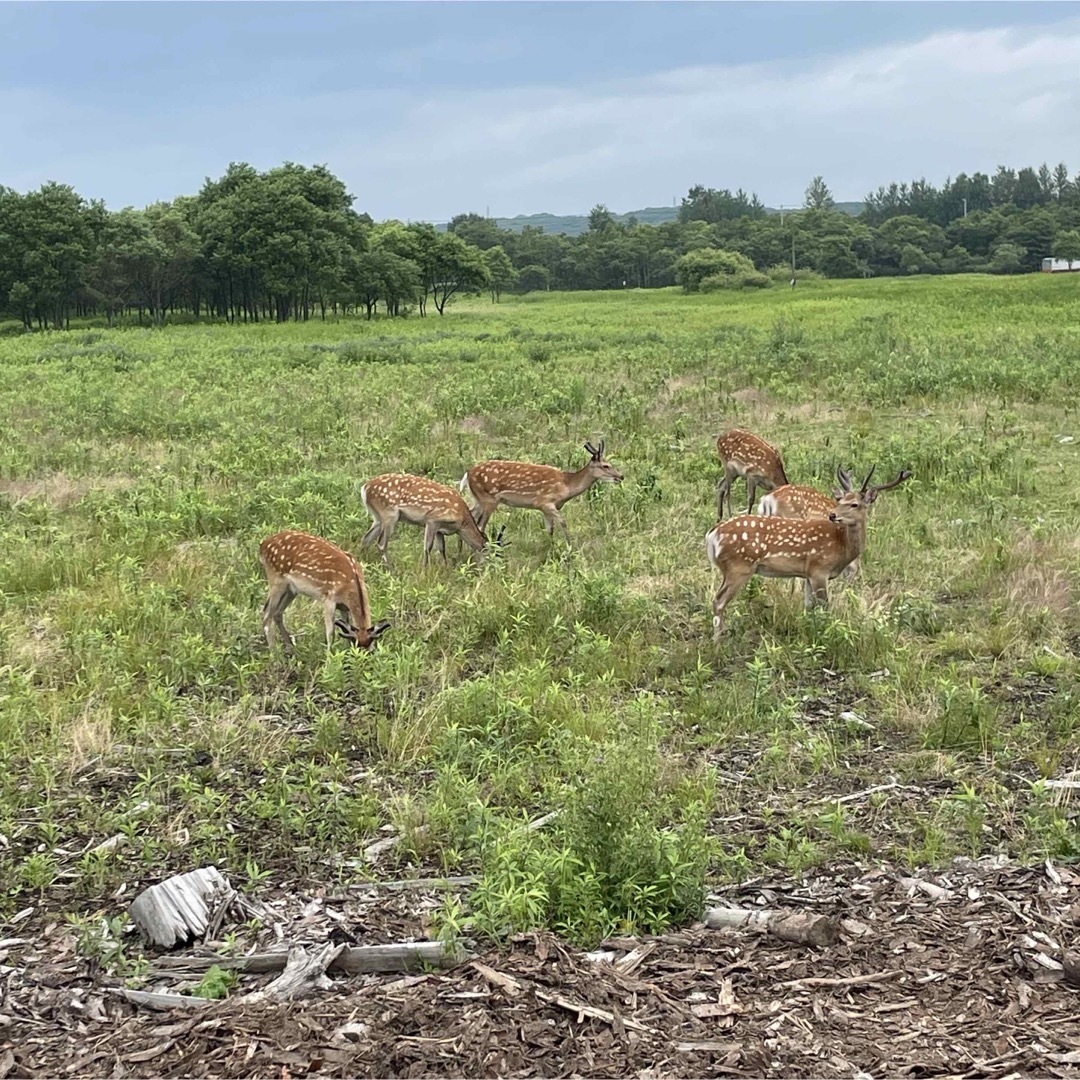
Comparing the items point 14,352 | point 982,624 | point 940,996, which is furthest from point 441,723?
point 14,352

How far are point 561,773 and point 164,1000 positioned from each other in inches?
96.9

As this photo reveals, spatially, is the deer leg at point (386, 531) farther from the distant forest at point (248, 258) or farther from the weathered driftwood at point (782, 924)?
the distant forest at point (248, 258)

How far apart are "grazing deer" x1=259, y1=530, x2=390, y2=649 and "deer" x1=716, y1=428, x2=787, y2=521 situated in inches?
204

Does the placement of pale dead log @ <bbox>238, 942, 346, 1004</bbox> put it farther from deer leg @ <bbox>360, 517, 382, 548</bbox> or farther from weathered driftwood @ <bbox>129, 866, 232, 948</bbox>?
deer leg @ <bbox>360, 517, 382, 548</bbox>

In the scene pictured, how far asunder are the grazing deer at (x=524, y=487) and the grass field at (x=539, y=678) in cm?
35

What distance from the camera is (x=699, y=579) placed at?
9508 millimetres

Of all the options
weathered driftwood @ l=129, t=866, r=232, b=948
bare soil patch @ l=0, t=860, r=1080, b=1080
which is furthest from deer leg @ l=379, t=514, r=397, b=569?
bare soil patch @ l=0, t=860, r=1080, b=1080

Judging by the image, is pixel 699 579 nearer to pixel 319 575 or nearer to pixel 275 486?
pixel 319 575

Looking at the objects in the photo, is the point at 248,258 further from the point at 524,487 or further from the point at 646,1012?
the point at 646,1012

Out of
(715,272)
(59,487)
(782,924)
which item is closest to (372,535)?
(59,487)

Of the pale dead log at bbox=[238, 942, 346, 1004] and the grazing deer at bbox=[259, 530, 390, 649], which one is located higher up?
the grazing deer at bbox=[259, 530, 390, 649]

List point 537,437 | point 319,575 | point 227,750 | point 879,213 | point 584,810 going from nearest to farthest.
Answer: point 584,810 → point 227,750 → point 319,575 → point 537,437 → point 879,213

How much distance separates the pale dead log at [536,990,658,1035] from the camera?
3609 millimetres

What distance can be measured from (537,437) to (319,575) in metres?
8.67
